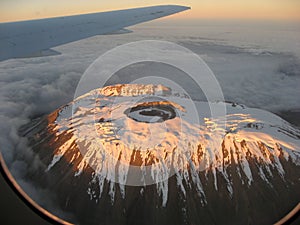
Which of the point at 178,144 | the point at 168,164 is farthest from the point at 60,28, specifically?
the point at 178,144

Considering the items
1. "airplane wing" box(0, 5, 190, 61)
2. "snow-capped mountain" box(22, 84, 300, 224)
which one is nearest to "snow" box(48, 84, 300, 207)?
"snow-capped mountain" box(22, 84, 300, 224)

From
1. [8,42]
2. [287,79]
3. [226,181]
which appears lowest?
[226,181]

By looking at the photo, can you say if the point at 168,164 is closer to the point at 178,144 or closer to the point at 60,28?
the point at 178,144

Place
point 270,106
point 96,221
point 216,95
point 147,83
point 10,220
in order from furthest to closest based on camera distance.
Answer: point 147,83, point 216,95, point 270,106, point 96,221, point 10,220

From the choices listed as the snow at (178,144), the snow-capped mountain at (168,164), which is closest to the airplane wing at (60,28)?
the snow-capped mountain at (168,164)

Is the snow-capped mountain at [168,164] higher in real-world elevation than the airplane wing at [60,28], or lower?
lower

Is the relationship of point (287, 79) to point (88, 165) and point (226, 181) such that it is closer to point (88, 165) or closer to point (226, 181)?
point (226, 181)

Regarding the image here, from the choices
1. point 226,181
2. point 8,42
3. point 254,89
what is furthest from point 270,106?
point 8,42

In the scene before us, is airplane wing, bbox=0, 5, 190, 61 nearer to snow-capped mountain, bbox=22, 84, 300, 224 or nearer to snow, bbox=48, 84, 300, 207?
snow-capped mountain, bbox=22, 84, 300, 224

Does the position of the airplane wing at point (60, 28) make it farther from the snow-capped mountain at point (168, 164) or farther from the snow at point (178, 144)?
the snow at point (178, 144)
